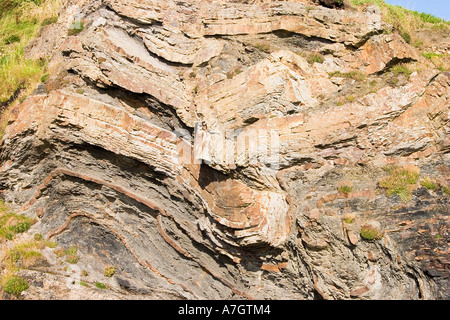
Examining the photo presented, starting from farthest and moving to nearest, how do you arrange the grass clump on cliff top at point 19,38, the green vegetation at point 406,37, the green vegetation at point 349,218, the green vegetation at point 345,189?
the grass clump on cliff top at point 19,38 < the green vegetation at point 406,37 < the green vegetation at point 345,189 < the green vegetation at point 349,218

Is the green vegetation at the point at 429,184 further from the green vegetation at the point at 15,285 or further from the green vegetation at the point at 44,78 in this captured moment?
the green vegetation at the point at 44,78

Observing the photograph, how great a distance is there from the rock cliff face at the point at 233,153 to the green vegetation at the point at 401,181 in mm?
35

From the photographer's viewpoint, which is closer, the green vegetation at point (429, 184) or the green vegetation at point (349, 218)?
the green vegetation at point (429, 184)

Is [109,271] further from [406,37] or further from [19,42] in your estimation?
[19,42]

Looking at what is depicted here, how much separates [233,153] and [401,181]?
4059 mm

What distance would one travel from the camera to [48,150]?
35.5 ft

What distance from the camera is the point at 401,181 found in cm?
873

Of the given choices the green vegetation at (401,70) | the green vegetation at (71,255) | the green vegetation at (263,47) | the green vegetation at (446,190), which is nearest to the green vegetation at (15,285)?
the green vegetation at (71,255)

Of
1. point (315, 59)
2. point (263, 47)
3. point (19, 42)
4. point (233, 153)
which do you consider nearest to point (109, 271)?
point (233, 153)

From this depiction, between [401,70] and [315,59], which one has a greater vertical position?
[315,59]

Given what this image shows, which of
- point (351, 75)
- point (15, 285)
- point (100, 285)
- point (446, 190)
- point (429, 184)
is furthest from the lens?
point (351, 75)

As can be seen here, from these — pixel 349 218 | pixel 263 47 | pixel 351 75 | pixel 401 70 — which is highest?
pixel 263 47

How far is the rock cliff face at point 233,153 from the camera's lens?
8.81 metres

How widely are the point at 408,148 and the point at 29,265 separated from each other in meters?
9.88
